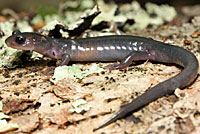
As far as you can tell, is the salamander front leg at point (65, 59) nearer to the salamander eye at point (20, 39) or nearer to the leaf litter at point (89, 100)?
the leaf litter at point (89, 100)

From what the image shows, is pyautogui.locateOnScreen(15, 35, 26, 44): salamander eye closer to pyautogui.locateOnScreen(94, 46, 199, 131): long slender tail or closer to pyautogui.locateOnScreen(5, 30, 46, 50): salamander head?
pyautogui.locateOnScreen(5, 30, 46, 50): salamander head

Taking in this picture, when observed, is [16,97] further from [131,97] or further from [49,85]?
[131,97]

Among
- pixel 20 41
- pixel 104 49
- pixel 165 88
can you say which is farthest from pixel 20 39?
pixel 165 88

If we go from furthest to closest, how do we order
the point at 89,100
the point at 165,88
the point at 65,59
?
the point at 65,59, the point at 89,100, the point at 165,88

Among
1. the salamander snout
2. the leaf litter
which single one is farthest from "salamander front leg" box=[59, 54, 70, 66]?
the salamander snout

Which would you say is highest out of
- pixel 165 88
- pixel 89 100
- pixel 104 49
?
pixel 104 49

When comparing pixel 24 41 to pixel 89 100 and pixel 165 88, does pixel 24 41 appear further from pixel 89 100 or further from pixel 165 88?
pixel 165 88

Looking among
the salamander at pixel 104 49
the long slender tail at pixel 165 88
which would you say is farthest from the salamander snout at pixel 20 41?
the long slender tail at pixel 165 88

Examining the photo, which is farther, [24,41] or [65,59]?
[65,59]

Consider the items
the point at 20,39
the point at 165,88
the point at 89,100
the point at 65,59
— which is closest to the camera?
the point at 165,88
